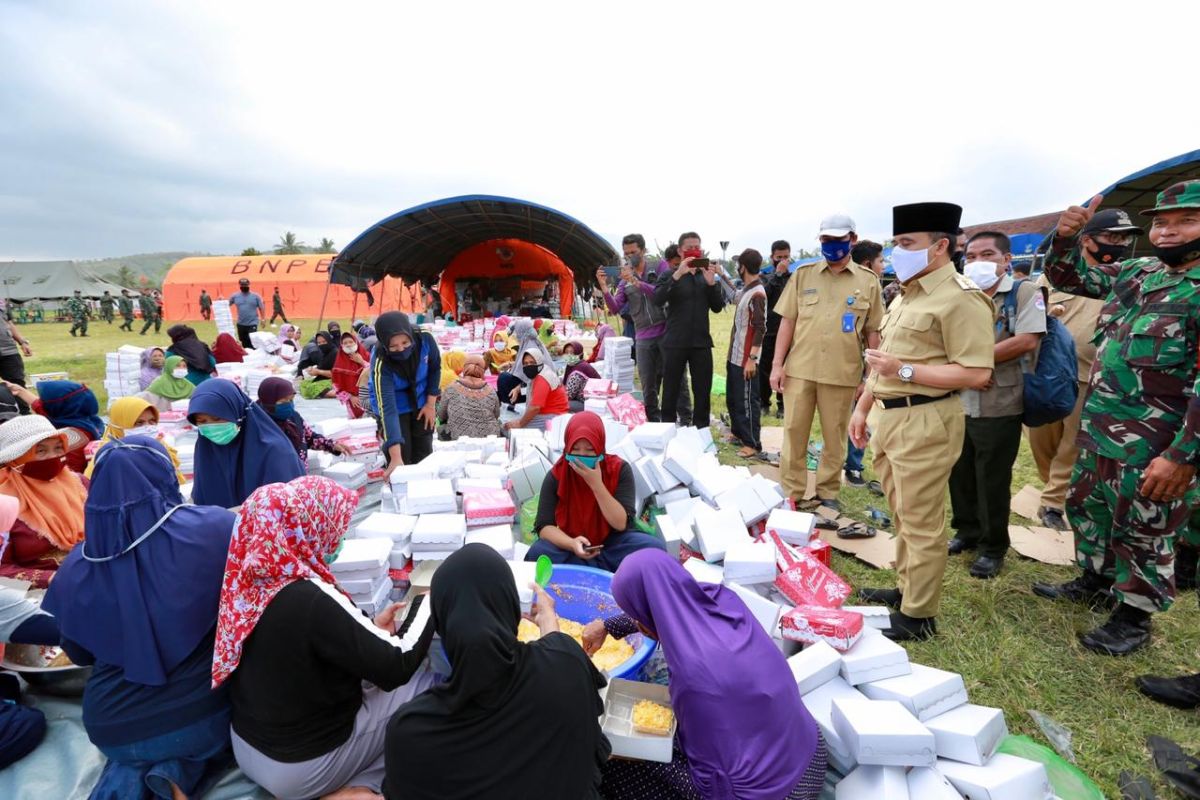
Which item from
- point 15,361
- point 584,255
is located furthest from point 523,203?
point 15,361

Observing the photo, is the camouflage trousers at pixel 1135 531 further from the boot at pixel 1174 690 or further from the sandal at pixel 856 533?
the sandal at pixel 856 533

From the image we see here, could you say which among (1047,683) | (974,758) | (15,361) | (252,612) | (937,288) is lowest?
(1047,683)

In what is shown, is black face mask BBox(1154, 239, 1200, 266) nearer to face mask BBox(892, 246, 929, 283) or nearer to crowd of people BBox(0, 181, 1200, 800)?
crowd of people BBox(0, 181, 1200, 800)

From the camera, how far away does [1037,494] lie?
4.36 meters

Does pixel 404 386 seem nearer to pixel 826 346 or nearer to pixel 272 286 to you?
pixel 826 346

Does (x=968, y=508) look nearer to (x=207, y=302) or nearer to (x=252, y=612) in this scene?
(x=252, y=612)

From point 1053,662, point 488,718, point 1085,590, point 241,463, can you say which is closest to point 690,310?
point 1085,590

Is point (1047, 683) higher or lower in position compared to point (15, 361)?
lower

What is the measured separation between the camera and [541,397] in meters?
5.50

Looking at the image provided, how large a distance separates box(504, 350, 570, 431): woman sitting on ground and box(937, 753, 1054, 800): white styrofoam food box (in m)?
4.12

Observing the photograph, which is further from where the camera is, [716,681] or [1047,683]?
[1047,683]

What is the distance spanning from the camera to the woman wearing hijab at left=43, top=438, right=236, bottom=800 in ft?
5.58

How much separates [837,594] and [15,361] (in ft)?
27.4

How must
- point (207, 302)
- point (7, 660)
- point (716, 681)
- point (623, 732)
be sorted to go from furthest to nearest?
point (207, 302) → point (7, 660) → point (623, 732) → point (716, 681)
